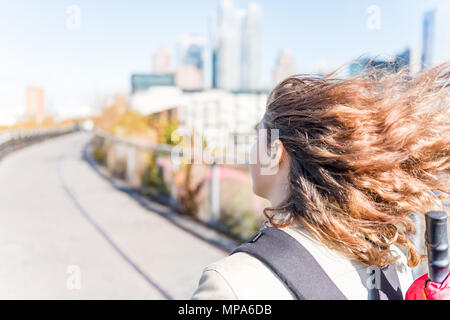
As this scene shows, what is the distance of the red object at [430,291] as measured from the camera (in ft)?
3.05

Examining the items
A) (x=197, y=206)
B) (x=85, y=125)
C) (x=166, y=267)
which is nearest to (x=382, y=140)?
(x=166, y=267)

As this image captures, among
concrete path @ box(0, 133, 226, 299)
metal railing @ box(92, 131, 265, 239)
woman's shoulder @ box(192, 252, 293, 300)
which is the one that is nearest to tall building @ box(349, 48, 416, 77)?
woman's shoulder @ box(192, 252, 293, 300)

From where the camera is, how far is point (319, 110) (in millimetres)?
1086

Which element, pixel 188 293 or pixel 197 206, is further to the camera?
pixel 197 206

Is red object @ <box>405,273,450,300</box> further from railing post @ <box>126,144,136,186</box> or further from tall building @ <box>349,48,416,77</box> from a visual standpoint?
railing post @ <box>126,144,136,186</box>

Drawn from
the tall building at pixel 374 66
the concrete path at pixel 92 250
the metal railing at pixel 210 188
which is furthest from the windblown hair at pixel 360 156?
the metal railing at pixel 210 188

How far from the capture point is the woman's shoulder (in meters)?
0.89

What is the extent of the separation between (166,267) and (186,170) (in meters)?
2.81

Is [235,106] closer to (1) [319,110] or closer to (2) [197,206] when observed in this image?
(2) [197,206]

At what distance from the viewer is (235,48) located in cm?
15200

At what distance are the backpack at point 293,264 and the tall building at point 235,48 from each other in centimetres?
11775

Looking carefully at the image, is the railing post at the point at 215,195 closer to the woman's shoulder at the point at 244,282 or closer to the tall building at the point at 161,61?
the woman's shoulder at the point at 244,282

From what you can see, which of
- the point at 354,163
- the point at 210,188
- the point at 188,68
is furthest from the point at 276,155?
the point at 188,68

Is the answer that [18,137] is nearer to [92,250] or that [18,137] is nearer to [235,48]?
[92,250]
